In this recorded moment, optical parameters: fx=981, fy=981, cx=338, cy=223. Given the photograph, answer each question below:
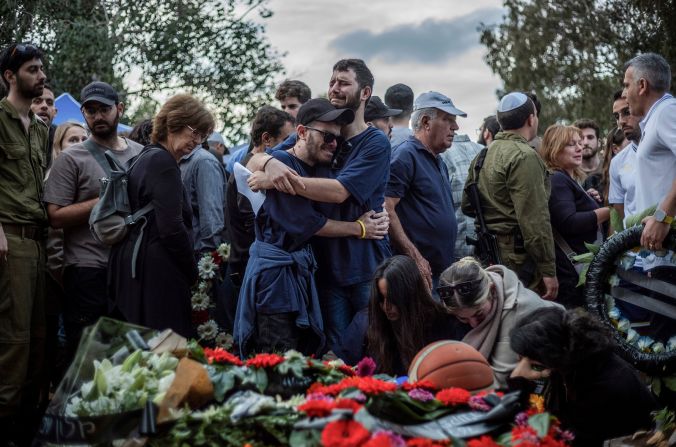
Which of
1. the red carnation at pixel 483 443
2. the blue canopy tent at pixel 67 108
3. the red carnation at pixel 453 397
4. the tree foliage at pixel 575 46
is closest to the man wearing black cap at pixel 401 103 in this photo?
the blue canopy tent at pixel 67 108

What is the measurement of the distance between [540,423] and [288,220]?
2476 millimetres

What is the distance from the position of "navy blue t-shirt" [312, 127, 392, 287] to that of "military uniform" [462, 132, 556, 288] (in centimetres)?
136

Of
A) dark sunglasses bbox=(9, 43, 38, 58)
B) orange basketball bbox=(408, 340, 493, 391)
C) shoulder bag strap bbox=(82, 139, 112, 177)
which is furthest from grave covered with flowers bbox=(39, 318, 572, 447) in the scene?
dark sunglasses bbox=(9, 43, 38, 58)

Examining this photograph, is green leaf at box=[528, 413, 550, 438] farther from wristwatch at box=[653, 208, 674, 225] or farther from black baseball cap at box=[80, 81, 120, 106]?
black baseball cap at box=[80, 81, 120, 106]

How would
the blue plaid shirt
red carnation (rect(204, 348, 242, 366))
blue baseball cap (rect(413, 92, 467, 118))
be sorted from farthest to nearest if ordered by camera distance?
1. the blue plaid shirt
2. blue baseball cap (rect(413, 92, 467, 118))
3. red carnation (rect(204, 348, 242, 366))

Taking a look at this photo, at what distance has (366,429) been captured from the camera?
3.43 meters

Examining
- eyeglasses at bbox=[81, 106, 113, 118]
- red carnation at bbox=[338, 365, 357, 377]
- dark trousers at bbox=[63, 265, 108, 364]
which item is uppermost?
eyeglasses at bbox=[81, 106, 113, 118]

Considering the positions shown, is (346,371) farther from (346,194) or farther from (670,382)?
(670,382)

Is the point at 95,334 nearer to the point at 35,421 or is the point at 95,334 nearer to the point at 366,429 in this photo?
the point at 366,429

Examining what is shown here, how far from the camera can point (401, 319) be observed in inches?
213

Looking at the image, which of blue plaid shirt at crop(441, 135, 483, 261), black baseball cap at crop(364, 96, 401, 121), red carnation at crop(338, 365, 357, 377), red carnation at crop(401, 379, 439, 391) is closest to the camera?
red carnation at crop(401, 379, 439, 391)

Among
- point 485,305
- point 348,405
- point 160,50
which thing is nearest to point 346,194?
point 485,305

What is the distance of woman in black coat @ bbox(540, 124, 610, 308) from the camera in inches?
291

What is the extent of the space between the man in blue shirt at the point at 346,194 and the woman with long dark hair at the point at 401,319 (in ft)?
1.22
